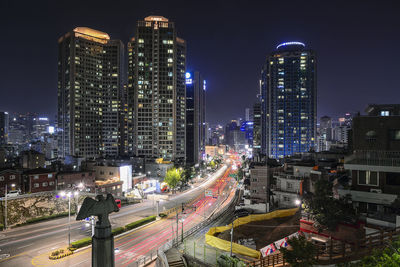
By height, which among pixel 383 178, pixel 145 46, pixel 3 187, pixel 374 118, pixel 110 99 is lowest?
pixel 3 187

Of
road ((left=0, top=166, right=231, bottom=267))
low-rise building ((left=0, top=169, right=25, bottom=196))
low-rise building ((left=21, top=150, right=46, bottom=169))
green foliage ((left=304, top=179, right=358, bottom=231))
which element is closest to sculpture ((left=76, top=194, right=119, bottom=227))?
green foliage ((left=304, top=179, right=358, bottom=231))

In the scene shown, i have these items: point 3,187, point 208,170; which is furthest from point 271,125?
point 3,187

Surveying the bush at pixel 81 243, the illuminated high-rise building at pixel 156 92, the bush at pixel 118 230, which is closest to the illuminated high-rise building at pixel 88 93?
the illuminated high-rise building at pixel 156 92

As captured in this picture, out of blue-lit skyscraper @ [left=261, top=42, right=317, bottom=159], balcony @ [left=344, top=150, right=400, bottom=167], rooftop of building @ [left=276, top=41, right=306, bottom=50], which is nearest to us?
balcony @ [left=344, top=150, right=400, bottom=167]

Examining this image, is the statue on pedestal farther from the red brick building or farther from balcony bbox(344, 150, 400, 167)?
the red brick building

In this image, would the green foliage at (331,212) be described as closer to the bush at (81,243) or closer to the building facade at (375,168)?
the building facade at (375,168)

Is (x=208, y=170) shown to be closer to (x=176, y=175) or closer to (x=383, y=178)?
(x=176, y=175)

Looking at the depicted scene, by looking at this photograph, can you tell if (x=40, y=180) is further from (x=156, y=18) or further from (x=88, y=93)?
(x=156, y=18)
